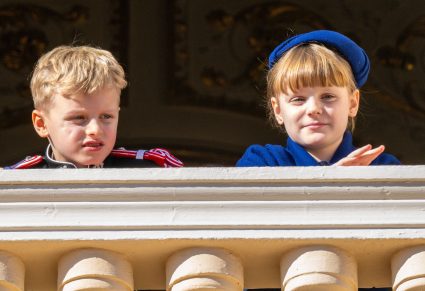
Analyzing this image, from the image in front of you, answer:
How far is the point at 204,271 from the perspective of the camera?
3.08 m

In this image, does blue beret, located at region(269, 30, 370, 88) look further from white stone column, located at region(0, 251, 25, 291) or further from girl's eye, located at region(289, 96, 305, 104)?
white stone column, located at region(0, 251, 25, 291)

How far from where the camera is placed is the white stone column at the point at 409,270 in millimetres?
3078

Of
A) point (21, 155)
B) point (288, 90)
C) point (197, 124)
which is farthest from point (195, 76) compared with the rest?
point (288, 90)

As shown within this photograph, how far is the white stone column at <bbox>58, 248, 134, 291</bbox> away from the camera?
3072mm

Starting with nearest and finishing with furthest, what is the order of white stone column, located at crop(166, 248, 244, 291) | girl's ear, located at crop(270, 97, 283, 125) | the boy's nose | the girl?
1. white stone column, located at crop(166, 248, 244, 291)
2. the boy's nose
3. the girl
4. girl's ear, located at crop(270, 97, 283, 125)

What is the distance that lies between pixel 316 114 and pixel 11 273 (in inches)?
37.8

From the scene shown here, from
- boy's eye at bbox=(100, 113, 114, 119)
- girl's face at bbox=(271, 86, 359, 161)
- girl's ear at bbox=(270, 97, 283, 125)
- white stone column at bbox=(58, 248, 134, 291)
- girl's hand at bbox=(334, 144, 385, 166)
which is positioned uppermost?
girl's ear at bbox=(270, 97, 283, 125)

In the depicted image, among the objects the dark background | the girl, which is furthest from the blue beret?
the dark background

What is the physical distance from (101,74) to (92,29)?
11.7ft

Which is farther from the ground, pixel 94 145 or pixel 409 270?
pixel 94 145

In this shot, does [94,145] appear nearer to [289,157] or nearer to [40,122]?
[40,122]

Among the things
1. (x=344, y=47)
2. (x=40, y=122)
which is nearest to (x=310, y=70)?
(x=344, y=47)

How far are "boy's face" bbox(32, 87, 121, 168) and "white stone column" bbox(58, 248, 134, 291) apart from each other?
662mm

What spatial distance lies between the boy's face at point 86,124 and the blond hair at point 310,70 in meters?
0.36
